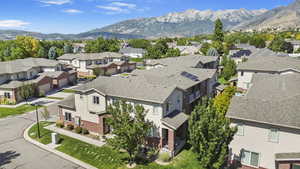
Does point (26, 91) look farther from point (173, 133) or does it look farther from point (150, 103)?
point (173, 133)

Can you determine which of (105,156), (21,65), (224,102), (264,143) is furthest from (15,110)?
(264,143)

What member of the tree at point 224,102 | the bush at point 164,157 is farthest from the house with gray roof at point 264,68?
the bush at point 164,157

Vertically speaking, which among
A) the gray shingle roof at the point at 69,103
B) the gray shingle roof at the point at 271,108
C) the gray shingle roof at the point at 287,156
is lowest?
the gray shingle roof at the point at 287,156

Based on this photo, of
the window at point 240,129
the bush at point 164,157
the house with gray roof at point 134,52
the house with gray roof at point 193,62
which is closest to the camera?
the window at point 240,129

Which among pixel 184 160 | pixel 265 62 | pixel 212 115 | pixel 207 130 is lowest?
pixel 184 160

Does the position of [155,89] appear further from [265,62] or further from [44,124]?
[265,62]

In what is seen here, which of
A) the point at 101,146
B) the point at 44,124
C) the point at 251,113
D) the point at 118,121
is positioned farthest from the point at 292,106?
the point at 44,124

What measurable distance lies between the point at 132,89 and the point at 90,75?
47565 millimetres

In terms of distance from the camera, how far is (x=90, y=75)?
70.2 metres

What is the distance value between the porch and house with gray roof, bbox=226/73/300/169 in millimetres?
6176

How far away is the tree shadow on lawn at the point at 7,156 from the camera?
71.7 feet

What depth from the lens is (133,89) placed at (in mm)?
26500

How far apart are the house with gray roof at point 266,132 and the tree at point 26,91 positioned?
133 feet

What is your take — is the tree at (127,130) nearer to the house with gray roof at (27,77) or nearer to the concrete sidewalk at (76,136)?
the concrete sidewalk at (76,136)
